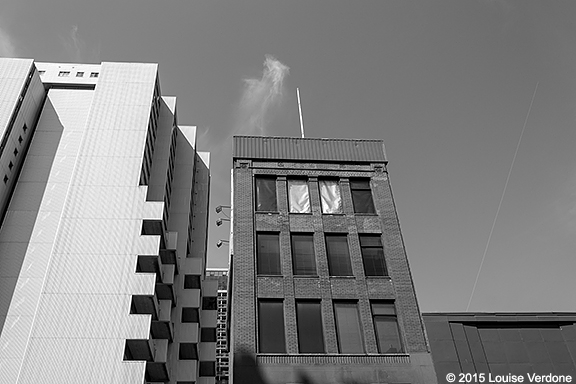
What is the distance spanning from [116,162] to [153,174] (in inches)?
266

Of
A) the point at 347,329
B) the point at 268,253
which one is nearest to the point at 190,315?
the point at 268,253

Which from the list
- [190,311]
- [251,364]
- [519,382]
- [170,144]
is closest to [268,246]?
[251,364]

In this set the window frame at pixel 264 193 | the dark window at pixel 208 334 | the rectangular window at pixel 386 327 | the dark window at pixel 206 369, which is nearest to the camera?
the rectangular window at pixel 386 327

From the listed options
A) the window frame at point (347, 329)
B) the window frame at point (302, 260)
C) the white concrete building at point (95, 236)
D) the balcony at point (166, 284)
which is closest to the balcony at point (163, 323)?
the white concrete building at point (95, 236)

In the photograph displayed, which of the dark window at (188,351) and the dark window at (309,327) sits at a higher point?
the dark window at (188,351)

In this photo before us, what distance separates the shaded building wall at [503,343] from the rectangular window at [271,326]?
7.10m

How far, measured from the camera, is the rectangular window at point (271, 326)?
21.7 meters

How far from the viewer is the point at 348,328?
22672 millimetres

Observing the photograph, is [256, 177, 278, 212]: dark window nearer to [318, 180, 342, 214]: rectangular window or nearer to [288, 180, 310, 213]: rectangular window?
[288, 180, 310, 213]: rectangular window

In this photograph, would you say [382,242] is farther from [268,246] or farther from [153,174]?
[153,174]

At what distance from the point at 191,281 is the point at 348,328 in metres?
35.8

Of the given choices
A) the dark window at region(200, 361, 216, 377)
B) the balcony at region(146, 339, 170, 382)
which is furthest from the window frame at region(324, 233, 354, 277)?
the dark window at region(200, 361, 216, 377)

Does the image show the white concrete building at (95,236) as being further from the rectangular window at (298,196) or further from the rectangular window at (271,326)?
the rectangular window at (298,196)

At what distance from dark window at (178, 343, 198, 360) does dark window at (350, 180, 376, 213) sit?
1205 inches
